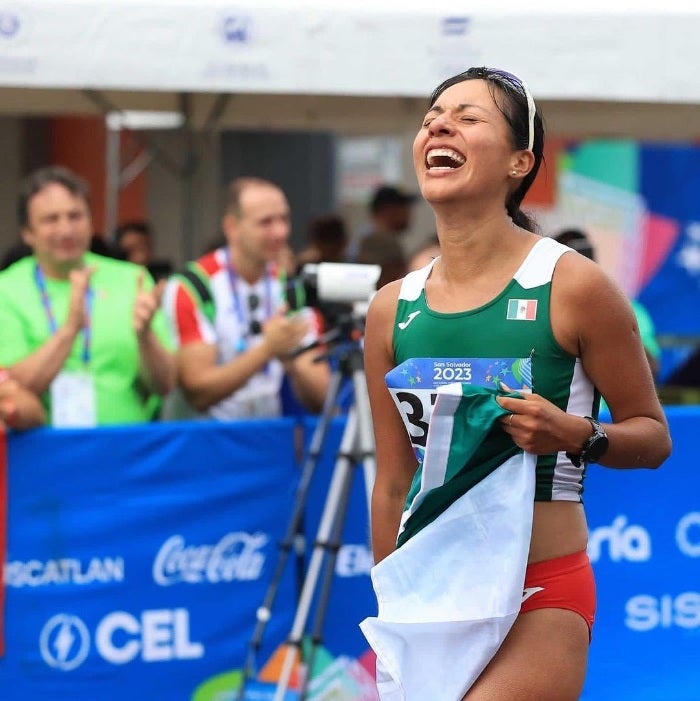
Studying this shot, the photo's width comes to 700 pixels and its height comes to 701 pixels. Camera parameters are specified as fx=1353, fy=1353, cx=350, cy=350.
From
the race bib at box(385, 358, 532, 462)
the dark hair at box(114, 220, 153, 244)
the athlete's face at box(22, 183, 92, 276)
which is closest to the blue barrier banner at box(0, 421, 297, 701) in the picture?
the athlete's face at box(22, 183, 92, 276)

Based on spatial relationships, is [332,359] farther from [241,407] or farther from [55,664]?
[55,664]

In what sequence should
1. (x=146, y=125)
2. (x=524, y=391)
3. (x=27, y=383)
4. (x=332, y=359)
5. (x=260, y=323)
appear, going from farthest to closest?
(x=146, y=125)
(x=260, y=323)
(x=332, y=359)
(x=27, y=383)
(x=524, y=391)

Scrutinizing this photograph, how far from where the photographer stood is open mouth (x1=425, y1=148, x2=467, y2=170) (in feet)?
9.63

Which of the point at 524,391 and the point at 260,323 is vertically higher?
the point at 260,323

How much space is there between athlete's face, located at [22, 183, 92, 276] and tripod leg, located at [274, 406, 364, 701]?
1409 millimetres

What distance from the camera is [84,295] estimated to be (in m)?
5.31

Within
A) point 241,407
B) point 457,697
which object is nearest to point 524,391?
point 457,697

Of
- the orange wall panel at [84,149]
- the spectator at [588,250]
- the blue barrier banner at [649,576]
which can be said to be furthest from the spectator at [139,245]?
the orange wall panel at [84,149]

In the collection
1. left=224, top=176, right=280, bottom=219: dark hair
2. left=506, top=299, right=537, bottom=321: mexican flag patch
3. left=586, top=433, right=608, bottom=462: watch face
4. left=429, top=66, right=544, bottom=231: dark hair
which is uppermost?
left=224, top=176, right=280, bottom=219: dark hair

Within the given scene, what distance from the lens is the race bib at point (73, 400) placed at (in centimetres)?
541

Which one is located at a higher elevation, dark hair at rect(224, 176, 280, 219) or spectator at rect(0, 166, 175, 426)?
dark hair at rect(224, 176, 280, 219)

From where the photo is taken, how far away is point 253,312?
598 cm

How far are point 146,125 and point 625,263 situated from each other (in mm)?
4294

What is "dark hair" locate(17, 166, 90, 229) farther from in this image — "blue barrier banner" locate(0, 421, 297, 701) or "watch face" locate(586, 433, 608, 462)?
"watch face" locate(586, 433, 608, 462)
